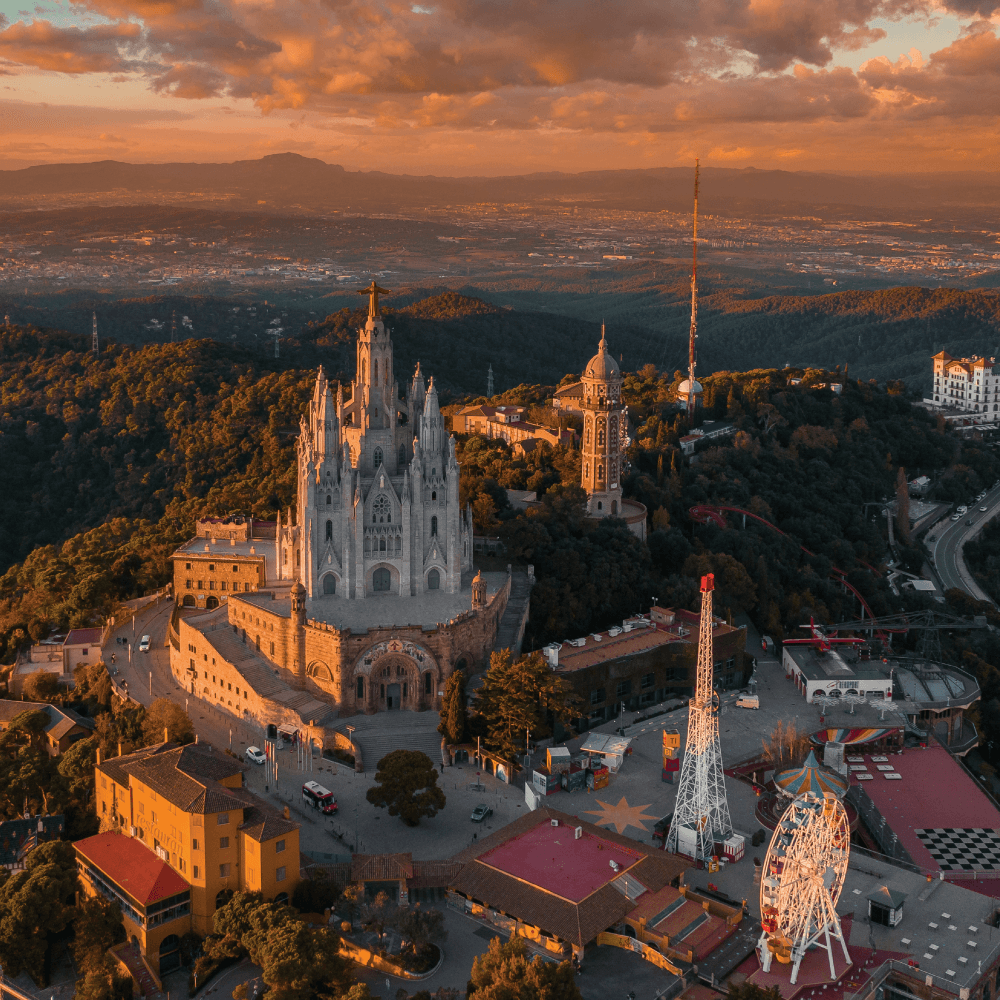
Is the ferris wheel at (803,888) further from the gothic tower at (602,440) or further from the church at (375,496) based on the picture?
the gothic tower at (602,440)

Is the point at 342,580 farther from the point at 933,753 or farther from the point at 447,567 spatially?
the point at 933,753

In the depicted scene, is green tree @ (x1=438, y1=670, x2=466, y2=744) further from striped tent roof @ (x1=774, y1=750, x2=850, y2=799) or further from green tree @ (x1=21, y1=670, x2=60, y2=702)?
green tree @ (x1=21, y1=670, x2=60, y2=702)

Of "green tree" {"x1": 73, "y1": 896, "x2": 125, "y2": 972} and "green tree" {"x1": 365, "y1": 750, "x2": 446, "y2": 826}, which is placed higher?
"green tree" {"x1": 365, "y1": 750, "x2": 446, "y2": 826}

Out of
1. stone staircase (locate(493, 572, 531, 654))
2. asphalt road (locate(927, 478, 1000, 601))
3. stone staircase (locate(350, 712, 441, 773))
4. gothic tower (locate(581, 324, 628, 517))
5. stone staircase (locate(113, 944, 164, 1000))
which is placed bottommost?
asphalt road (locate(927, 478, 1000, 601))

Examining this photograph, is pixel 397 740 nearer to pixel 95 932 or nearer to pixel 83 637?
pixel 95 932

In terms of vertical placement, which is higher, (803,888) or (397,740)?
(803,888)

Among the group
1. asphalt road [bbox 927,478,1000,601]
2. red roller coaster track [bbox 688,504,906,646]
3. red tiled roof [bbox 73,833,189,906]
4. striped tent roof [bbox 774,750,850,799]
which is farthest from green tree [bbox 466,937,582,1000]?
asphalt road [bbox 927,478,1000,601]

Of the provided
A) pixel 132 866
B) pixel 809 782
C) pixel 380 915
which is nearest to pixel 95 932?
pixel 132 866
